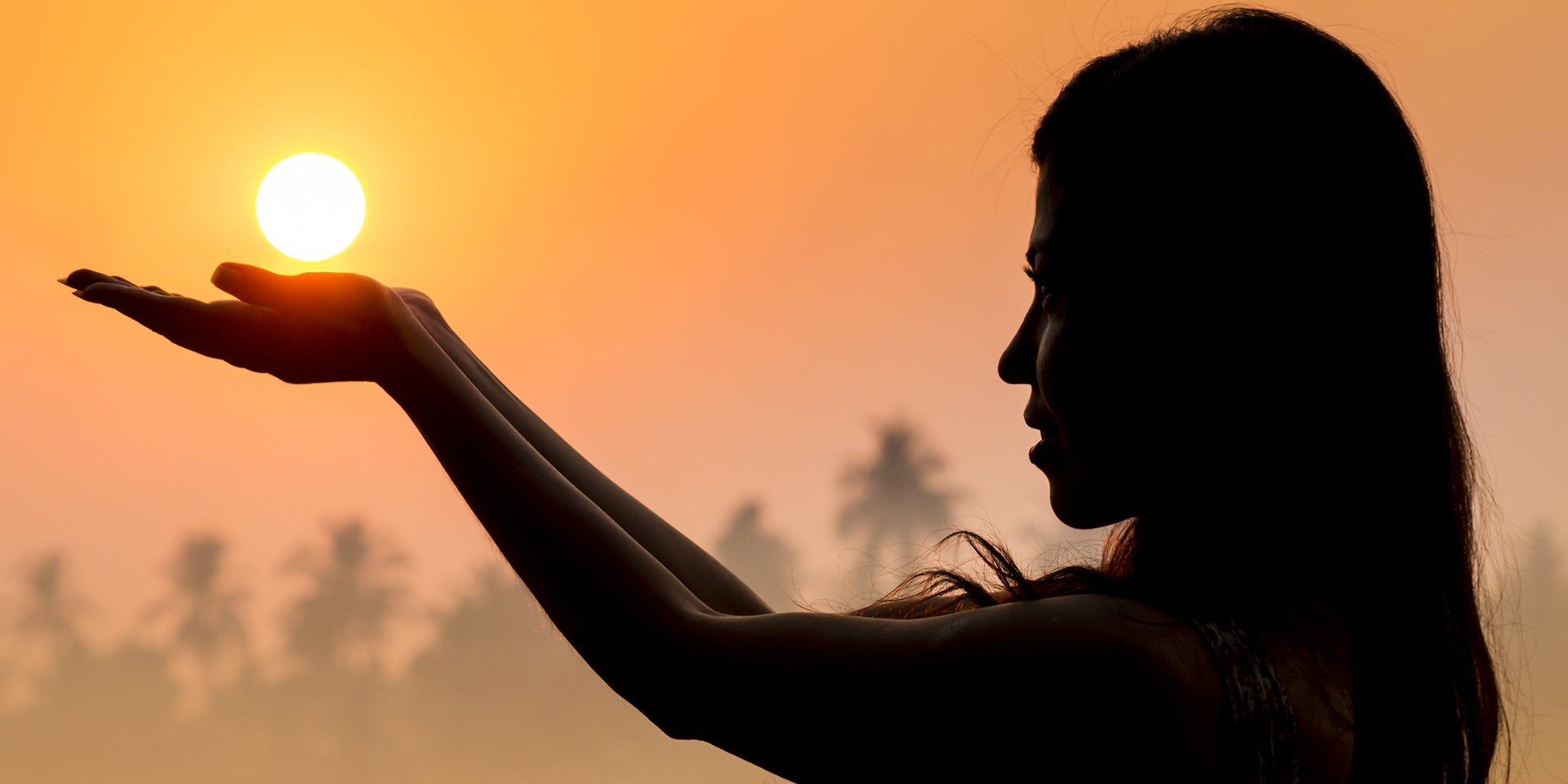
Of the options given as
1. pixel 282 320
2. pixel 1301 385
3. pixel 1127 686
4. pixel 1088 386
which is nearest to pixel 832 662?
pixel 1127 686

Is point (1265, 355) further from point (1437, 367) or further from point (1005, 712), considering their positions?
point (1005, 712)

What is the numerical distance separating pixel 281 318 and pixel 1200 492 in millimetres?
811

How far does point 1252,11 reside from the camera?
3.64 ft

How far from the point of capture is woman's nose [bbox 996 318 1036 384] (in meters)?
1.06

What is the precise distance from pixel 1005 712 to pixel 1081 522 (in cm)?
22

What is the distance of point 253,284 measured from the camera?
1.09m

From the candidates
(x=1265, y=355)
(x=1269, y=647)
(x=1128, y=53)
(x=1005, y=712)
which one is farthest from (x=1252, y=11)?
(x=1005, y=712)

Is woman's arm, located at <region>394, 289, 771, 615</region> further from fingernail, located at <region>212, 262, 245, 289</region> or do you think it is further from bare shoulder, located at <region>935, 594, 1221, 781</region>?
bare shoulder, located at <region>935, 594, 1221, 781</region>

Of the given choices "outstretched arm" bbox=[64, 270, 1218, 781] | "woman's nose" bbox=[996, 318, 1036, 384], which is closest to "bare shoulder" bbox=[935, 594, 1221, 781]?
"outstretched arm" bbox=[64, 270, 1218, 781]

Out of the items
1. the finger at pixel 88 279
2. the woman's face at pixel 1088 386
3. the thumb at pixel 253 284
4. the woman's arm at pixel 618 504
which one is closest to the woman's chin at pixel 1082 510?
the woman's face at pixel 1088 386

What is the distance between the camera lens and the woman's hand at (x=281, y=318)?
1075mm

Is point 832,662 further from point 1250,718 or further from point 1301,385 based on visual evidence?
point 1301,385

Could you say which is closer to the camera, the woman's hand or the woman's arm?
the woman's hand

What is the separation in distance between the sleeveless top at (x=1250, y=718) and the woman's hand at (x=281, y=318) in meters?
0.72
